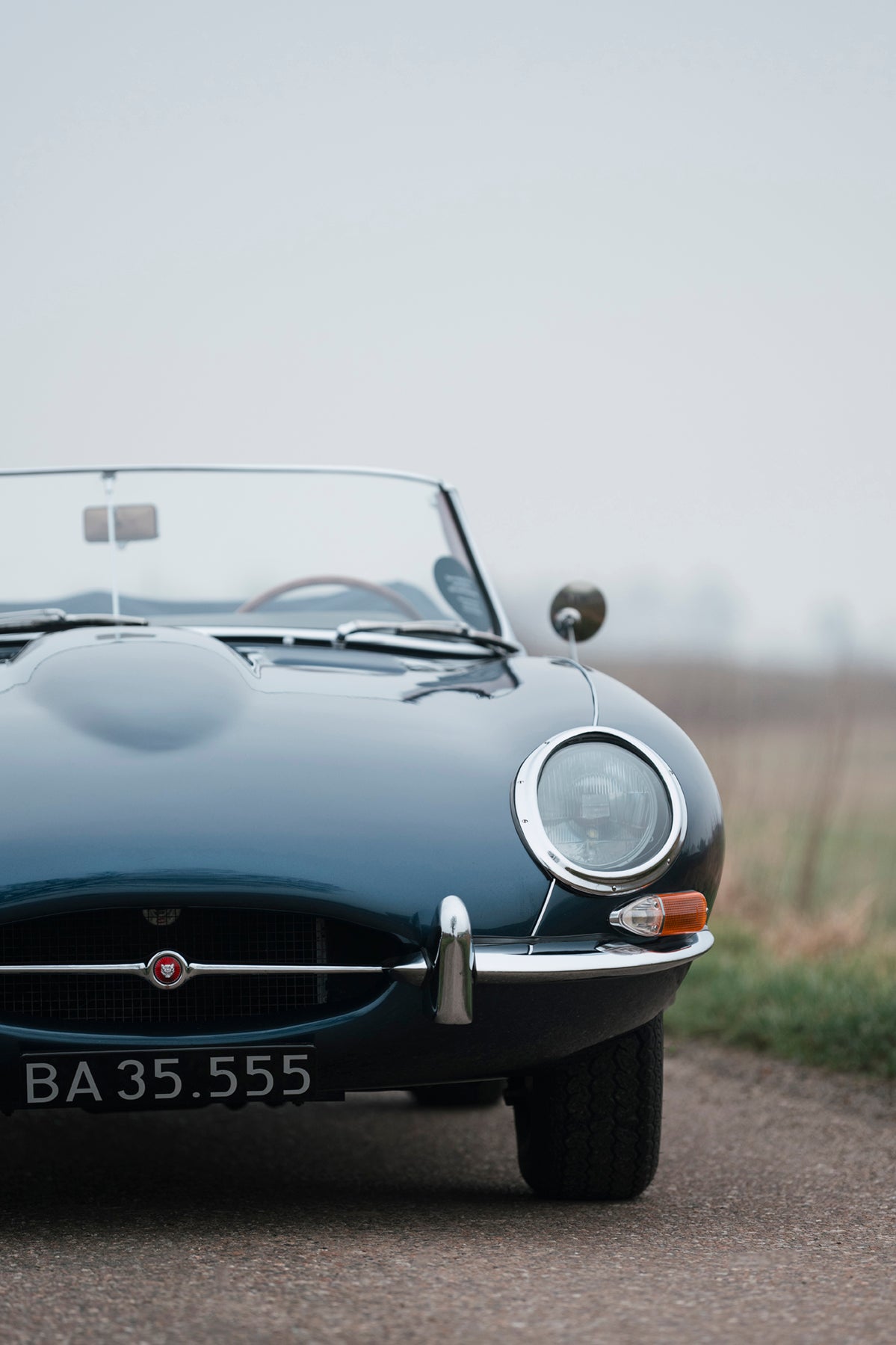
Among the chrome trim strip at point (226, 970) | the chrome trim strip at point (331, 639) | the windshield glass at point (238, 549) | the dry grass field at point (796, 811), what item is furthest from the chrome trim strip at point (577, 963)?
the dry grass field at point (796, 811)

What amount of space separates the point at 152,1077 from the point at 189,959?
0.60 ft

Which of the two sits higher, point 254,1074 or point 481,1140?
point 254,1074

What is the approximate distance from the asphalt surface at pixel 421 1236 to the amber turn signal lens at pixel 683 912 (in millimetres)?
482

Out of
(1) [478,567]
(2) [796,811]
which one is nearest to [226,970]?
(1) [478,567]

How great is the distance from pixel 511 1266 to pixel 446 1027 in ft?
1.25

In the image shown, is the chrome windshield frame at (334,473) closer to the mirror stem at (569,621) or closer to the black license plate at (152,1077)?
the mirror stem at (569,621)

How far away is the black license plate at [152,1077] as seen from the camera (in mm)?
2211

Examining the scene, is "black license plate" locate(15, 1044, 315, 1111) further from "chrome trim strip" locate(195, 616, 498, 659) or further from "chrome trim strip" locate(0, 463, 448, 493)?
"chrome trim strip" locate(0, 463, 448, 493)

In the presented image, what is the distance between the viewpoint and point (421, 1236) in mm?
2312

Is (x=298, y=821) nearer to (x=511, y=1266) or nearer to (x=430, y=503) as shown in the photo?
(x=511, y=1266)

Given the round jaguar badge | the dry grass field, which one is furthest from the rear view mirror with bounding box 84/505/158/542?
the dry grass field

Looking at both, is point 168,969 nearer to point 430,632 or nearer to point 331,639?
point 331,639

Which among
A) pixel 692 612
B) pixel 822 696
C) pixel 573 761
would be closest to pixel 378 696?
pixel 573 761

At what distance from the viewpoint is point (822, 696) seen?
8.13 m
